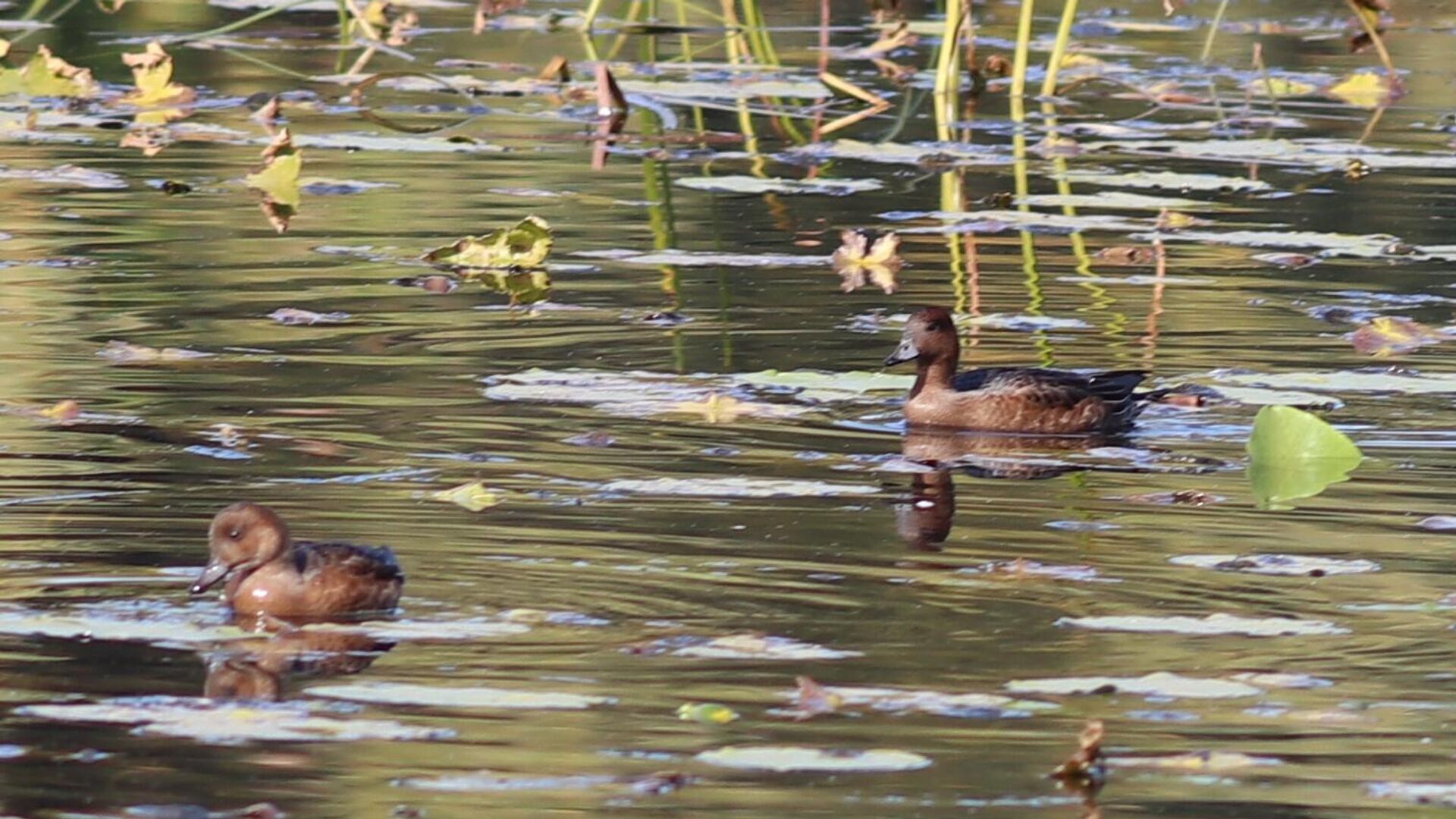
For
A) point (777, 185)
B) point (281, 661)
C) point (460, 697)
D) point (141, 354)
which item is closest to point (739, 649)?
point (460, 697)

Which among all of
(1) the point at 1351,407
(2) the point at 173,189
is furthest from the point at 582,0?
(1) the point at 1351,407

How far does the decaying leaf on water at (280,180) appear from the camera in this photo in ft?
47.6

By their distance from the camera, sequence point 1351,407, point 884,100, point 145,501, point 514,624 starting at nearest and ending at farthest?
point 514,624 → point 145,501 → point 1351,407 → point 884,100

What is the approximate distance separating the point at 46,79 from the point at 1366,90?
860 cm

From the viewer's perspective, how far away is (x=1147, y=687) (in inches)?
249

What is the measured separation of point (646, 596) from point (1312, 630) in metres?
1.55

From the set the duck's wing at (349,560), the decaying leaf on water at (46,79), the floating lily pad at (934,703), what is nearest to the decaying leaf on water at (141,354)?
the duck's wing at (349,560)

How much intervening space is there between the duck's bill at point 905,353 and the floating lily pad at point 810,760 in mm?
4799

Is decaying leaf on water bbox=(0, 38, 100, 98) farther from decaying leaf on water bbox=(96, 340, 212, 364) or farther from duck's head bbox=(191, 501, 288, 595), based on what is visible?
duck's head bbox=(191, 501, 288, 595)

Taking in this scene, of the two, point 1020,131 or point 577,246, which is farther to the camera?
point 1020,131

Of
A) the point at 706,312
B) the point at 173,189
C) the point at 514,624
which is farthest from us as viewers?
the point at 173,189

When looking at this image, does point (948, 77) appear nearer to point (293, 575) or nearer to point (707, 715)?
point (293, 575)

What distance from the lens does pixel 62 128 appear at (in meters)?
17.4

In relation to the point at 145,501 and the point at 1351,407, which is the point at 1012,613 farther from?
the point at 1351,407
